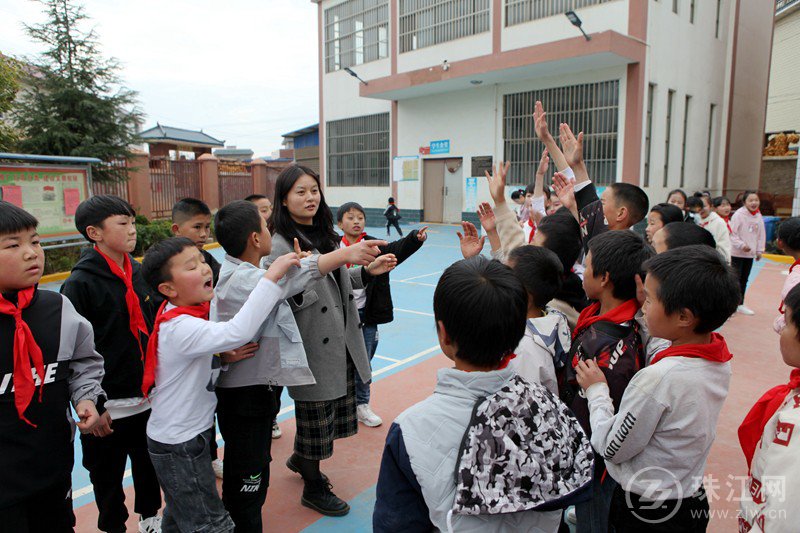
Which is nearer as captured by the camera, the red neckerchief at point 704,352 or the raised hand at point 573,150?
the red neckerchief at point 704,352

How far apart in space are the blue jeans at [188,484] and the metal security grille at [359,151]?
1734 centimetres

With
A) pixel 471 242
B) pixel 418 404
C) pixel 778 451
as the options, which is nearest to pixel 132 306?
pixel 471 242

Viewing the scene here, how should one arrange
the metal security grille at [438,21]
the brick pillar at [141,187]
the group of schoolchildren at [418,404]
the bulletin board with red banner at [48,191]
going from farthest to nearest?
the metal security grille at [438,21], the brick pillar at [141,187], the bulletin board with red banner at [48,191], the group of schoolchildren at [418,404]

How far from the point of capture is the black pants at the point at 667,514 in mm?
1569

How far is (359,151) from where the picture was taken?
19766 mm

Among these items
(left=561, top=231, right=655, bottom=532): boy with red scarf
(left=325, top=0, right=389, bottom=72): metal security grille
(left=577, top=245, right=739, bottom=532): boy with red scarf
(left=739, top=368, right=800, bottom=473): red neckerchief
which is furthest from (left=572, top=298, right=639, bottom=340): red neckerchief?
(left=325, top=0, right=389, bottom=72): metal security grille

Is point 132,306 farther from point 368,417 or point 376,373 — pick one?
point 376,373

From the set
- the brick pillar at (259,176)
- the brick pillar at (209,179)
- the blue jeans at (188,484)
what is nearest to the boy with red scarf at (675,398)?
the blue jeans at (188,484)

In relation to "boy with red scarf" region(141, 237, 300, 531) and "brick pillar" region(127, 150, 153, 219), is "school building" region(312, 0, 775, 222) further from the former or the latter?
"boy with red scarf" region(141, 237, 300, 531)

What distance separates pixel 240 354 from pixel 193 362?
16 cm

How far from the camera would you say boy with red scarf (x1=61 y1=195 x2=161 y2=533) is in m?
2.16

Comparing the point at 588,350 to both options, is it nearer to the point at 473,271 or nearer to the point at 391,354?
the point at 473,271

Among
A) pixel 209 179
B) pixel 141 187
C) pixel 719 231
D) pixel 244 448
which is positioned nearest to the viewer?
pixel 244 448

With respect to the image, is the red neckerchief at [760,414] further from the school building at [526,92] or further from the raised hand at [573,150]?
the school building at [526,92]
